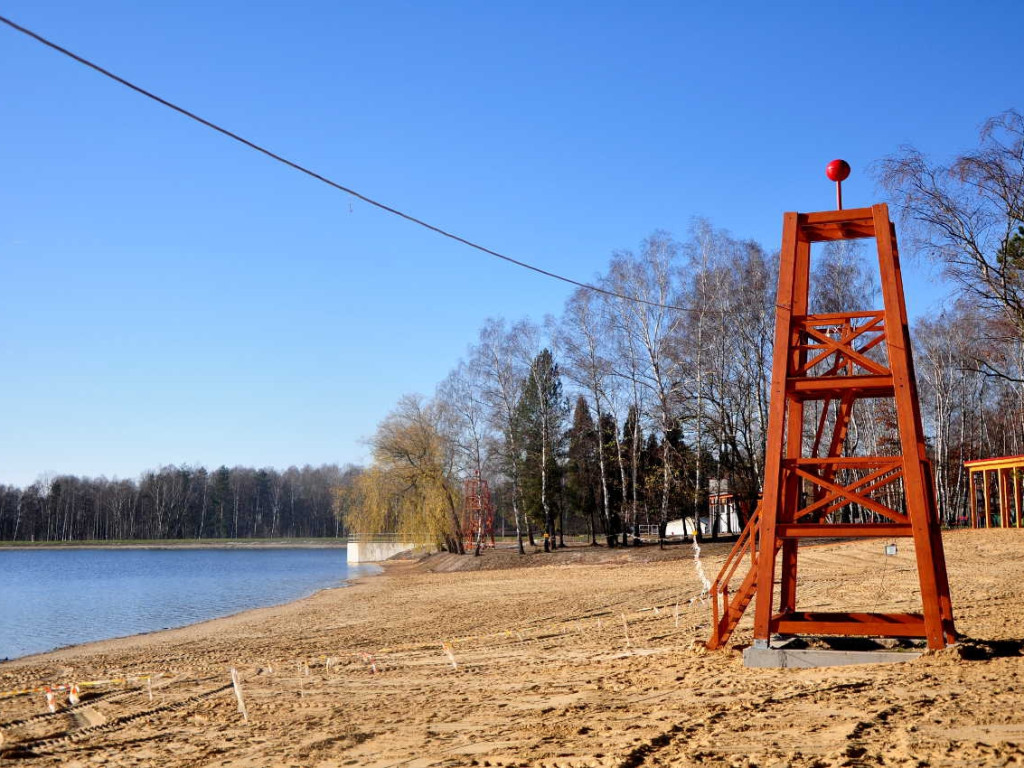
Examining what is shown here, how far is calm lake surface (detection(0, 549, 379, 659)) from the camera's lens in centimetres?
2638

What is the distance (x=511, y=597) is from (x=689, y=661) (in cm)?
1431

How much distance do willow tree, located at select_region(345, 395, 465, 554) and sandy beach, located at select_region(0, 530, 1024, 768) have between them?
83.9 feet

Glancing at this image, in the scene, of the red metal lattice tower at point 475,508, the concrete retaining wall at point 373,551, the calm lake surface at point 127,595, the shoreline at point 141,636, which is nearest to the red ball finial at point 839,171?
the shoreline at point 141,636

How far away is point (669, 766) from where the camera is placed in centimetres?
622

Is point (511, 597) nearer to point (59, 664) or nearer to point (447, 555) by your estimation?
point (59, 664)

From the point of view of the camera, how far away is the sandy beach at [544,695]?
677 centimetres

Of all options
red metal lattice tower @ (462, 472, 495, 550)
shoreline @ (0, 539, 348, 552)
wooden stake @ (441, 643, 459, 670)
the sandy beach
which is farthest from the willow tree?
shoreline @ (0, 539, 348, 552)

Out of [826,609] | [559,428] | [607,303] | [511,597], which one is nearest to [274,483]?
[559,428]

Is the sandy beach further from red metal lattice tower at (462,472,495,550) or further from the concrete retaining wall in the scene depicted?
the concrete retaining wall

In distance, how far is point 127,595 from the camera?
3897cm

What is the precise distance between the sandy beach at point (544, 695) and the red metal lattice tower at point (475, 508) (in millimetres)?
25506

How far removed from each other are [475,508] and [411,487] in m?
3.82

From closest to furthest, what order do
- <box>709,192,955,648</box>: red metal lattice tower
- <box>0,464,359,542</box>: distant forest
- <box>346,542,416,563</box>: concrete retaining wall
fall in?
<box>709,192,955,648</box>: red metal lattice tower, <box>346,542,416,563</box>: concrete retaining wall, <box>0,464,359,542</box>: distant forest

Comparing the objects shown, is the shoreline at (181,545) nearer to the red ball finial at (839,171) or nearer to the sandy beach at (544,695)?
the sandy beach at (544,695)
